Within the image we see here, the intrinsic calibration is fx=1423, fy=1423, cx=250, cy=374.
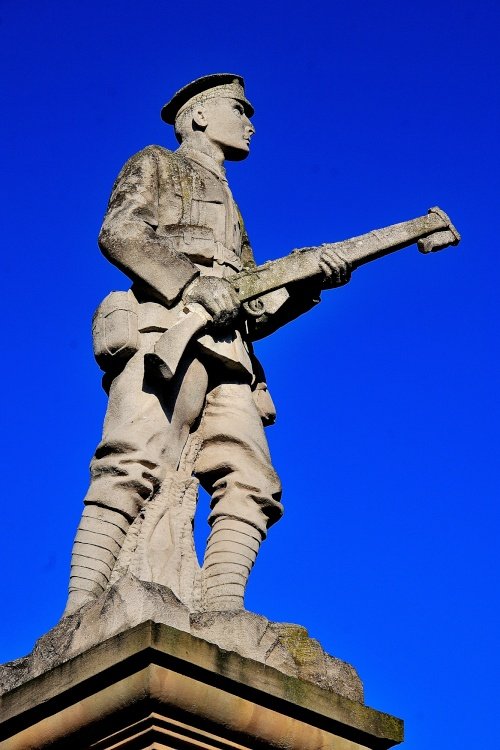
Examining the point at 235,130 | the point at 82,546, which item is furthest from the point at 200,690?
the point at 235,130

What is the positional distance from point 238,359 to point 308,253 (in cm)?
90

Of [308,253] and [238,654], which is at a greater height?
[308,253]

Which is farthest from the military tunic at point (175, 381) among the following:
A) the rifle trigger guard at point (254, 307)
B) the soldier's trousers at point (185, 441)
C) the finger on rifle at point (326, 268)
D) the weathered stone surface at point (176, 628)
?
the weathered stone surface at point (176, 628)

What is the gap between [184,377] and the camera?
8.13m

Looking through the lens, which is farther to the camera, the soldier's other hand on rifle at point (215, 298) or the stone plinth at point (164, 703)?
the soldier's other hand on rifle at point (215, 298)

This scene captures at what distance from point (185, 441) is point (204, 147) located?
7.08ft

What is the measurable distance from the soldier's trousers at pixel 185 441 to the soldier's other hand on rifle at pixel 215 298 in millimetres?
267

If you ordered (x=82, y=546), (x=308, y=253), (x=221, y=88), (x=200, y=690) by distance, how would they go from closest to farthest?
(x=200, y=690)
(x=82, y=546)
(x=308, y=253)
(x=221, y=88)

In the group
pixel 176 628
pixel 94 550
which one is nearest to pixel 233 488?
pixel 94 550

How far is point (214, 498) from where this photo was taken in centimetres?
814

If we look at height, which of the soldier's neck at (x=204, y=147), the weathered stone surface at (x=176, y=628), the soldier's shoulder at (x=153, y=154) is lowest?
the weathered stone surface at (x=176, y=628)

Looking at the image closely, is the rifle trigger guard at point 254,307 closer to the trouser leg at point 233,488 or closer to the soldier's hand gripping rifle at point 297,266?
the soldier's hand gripping rifle at point 297,266

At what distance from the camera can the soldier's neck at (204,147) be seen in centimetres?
920

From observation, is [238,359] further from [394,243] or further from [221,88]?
[221,88]
